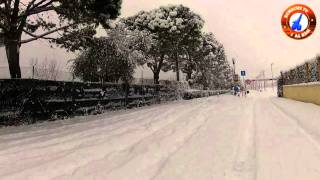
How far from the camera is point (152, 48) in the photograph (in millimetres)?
43969

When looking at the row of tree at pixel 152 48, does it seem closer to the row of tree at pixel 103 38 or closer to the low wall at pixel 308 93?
the row of tree at pixel 103 38

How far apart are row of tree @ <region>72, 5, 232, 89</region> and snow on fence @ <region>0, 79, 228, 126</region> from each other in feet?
6.22

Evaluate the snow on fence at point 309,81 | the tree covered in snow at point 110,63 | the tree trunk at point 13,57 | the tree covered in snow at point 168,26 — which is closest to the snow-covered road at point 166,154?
the tree trunk at point 13,57

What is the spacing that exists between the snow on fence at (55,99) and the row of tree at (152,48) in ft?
6.22

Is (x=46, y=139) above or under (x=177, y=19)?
under

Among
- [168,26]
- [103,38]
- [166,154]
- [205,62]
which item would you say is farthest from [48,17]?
[205,62]

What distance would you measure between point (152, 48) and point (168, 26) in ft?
9.43

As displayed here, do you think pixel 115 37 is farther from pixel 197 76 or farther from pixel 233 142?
pixel 197 76

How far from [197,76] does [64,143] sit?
58.0 m

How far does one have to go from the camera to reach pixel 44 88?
49.4 ft

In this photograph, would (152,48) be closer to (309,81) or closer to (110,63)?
(110,63)

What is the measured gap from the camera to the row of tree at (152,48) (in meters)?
24.5

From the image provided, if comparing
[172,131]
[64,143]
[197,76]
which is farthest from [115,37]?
[197,76]

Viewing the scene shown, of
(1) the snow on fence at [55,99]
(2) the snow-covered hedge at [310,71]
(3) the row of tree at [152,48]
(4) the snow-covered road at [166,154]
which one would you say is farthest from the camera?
(3) the row of tree at [152,48]
